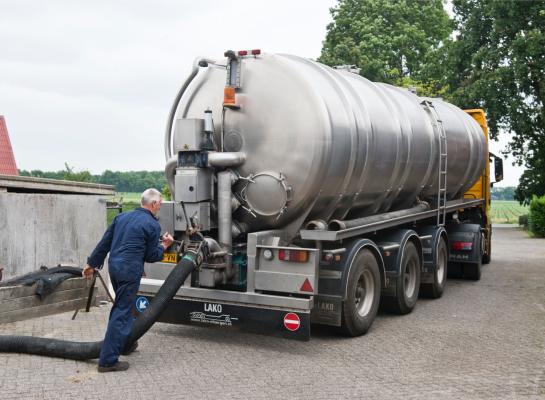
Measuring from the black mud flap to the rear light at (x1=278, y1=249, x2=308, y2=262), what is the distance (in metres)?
0.55

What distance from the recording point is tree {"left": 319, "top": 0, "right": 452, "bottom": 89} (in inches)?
1363

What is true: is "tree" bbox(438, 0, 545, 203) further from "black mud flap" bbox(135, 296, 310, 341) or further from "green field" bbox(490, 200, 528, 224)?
"black mud flap" bbox(135, 296, 310, 341)

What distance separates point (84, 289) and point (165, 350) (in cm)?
262

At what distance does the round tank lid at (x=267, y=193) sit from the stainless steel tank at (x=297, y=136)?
11mm

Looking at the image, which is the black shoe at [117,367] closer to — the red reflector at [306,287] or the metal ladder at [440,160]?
the red reflector at [306,287]

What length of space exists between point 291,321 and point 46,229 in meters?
4.59

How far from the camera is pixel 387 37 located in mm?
35750

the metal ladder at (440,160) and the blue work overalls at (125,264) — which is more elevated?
the metal ladder at (440,160)

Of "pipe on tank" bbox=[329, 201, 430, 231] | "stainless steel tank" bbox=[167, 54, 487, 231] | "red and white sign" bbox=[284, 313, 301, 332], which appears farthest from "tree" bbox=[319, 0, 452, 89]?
"red and white sign" bbox=[284, 313, 301, 332]

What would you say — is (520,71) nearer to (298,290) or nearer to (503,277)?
(503,277)

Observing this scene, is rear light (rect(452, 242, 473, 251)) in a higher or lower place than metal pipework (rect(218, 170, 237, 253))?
lower

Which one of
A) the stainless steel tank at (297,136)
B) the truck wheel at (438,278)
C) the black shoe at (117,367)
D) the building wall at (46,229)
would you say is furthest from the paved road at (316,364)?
the stainless steel tank at (297,136)

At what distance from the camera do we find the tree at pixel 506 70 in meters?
26.9

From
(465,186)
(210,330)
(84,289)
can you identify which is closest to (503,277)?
(465,186)
